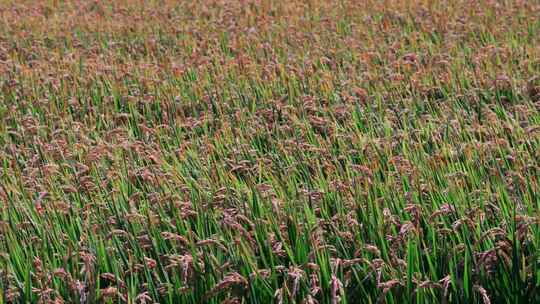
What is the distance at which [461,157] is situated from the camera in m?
3.58

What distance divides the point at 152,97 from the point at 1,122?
0.90 m

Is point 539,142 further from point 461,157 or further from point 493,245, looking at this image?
point 493,245

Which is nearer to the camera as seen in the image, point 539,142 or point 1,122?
point 539,142

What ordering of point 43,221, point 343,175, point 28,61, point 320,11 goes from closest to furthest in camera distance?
point 43,221, point 343,175, point 28,61, point 320,11

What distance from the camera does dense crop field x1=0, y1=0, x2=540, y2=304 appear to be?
264cm

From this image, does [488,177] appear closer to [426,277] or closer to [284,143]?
[426,277]

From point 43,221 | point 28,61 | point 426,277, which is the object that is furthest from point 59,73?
point 426,277

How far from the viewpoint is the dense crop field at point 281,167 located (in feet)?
8.66

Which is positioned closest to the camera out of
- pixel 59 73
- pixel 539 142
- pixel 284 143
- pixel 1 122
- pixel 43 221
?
pixel 43 221

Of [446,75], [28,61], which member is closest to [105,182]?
[446,75]

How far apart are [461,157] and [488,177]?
43 cm

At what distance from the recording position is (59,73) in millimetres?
5945

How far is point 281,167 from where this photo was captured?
11.6ft

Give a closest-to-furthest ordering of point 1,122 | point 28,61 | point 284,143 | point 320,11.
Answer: point 284,143 → point 1,122 → point 28,61 → point 320,11
